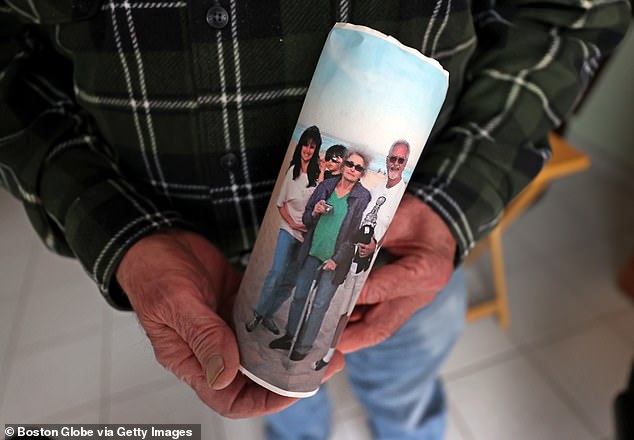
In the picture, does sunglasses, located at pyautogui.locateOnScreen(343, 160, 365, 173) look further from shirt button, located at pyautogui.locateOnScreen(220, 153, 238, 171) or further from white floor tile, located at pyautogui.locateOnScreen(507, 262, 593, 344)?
white floor tile, located at pyautogui.locateOnScreen(507, 262, 593, 344)

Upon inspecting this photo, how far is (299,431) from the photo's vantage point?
91cm

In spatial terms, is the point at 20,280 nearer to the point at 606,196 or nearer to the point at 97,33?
the point at 97,33

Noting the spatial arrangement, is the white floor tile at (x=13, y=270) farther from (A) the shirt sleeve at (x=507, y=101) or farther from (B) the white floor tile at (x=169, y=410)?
(A) the shirt sleeve at (x=507, y=101)

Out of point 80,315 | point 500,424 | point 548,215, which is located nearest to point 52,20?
point 80,315

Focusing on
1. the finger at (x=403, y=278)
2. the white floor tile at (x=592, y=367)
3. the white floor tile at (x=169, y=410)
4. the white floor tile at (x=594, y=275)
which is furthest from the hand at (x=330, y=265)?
the white floor tile at (x=594, y=275)

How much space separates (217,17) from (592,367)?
4.05 ft

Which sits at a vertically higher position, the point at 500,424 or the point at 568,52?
the point at 568,52

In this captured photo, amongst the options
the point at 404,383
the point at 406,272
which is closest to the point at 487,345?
the point at 404,383

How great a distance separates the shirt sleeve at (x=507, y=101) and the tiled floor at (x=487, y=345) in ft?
1.20

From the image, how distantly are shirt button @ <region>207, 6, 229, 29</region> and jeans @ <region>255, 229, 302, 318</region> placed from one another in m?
0.18

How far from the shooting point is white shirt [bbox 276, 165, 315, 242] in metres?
0.36

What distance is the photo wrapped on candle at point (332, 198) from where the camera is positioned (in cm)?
33

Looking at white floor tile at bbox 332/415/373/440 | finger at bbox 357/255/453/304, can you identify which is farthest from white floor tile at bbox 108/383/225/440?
white floor tile at bbox 332/415/373/440

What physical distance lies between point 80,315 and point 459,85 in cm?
65
